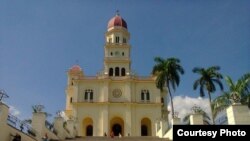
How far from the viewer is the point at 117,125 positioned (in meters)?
57.4

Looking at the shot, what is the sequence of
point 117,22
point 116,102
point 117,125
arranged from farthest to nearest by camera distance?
point 117,22
point 117,125
point 116,102

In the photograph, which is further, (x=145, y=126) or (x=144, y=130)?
(x=145, y=126)

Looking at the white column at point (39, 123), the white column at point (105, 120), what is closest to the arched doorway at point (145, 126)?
the white column at point (105, 120)

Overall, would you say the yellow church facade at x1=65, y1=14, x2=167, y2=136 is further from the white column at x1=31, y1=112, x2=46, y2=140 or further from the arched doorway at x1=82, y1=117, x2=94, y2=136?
the white column at x1=31, y1=112, x2=46, y2=140

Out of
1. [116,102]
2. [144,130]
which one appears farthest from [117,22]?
[144,130]

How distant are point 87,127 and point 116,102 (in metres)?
7.13

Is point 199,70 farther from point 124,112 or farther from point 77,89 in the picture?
point 77,89

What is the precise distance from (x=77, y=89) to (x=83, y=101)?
99.7 inches

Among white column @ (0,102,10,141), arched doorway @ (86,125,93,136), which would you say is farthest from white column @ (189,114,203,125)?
Answer: arched doorway @ (86,125,93,136)

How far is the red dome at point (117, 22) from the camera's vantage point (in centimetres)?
6493

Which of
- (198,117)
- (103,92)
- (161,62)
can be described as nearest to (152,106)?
(103,92)

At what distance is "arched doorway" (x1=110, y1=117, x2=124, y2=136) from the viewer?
56528 mm

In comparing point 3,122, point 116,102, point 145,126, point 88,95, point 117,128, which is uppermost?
point 88,95

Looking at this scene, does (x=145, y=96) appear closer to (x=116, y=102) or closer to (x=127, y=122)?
(x=116, y=102)
